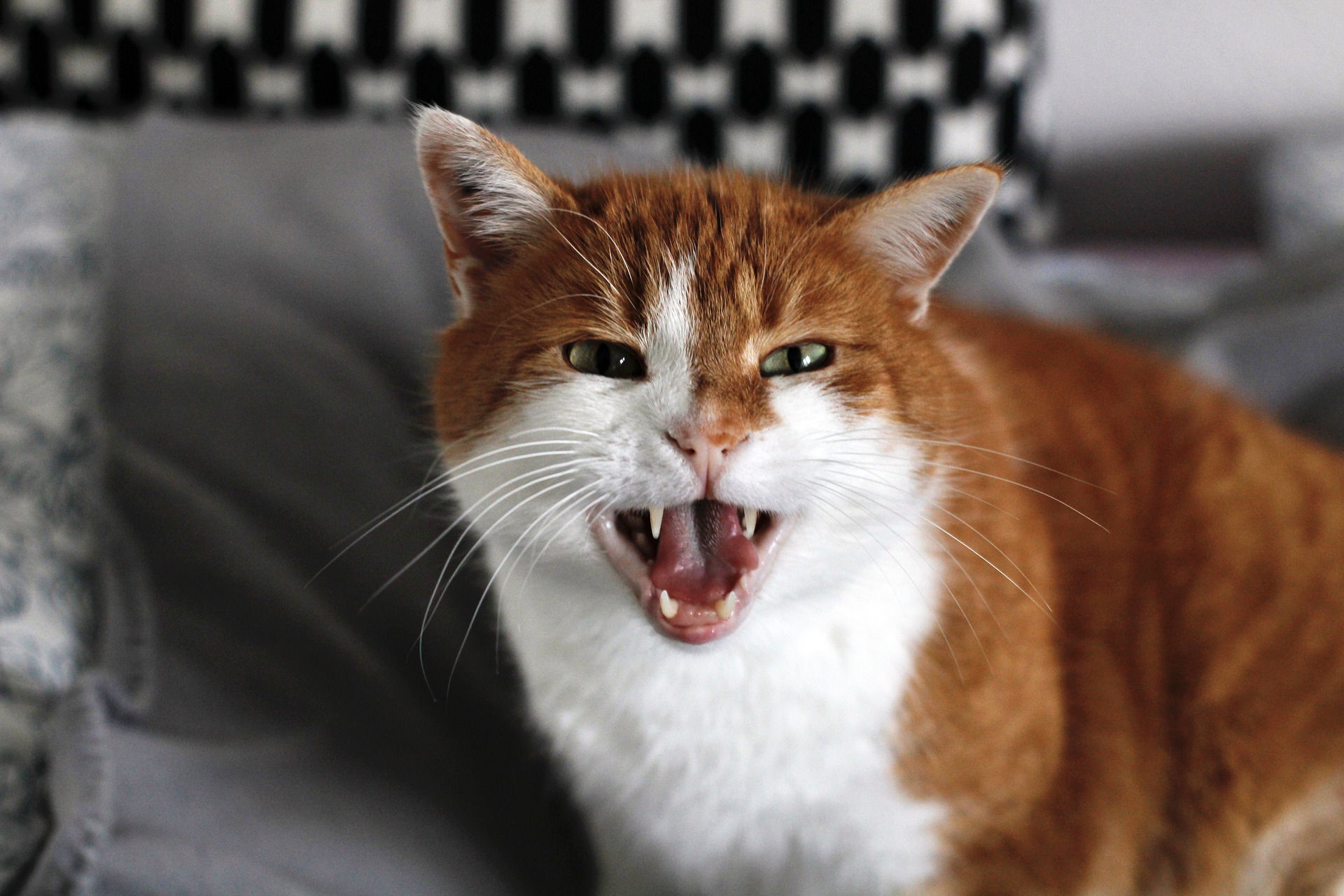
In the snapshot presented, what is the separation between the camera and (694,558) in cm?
86

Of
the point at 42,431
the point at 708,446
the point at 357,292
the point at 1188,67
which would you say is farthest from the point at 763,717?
the point at 1188,67

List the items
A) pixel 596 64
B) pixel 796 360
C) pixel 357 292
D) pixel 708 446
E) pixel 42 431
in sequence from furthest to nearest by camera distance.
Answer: pixel 596 64, pixel 357 292, pixel 42 431, pixel 796 360, pixel 708 446

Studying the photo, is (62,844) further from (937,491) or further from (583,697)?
(937,491)

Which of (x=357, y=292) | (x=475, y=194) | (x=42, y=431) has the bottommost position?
(x=42, y=431)

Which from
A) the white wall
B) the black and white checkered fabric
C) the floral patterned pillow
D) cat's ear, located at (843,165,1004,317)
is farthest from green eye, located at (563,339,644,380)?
the white wall

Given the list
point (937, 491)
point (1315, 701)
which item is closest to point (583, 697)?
point (937, 491)

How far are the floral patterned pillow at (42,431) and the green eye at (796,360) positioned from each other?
0.85m

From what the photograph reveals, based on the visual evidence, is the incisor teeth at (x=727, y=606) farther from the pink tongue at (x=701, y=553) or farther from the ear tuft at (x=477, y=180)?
the ear tuft at (x=477, y=180)

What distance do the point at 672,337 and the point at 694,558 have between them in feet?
0.61

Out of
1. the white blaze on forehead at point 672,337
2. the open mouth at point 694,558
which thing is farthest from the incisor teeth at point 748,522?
the white blaze on forehead at point 672,337

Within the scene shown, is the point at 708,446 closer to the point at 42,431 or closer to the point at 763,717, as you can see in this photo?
the point at 763,717

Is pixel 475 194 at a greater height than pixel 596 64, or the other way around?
pixel 475 194

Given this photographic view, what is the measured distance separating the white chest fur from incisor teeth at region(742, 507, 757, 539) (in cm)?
8

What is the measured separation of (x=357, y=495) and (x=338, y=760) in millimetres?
356
